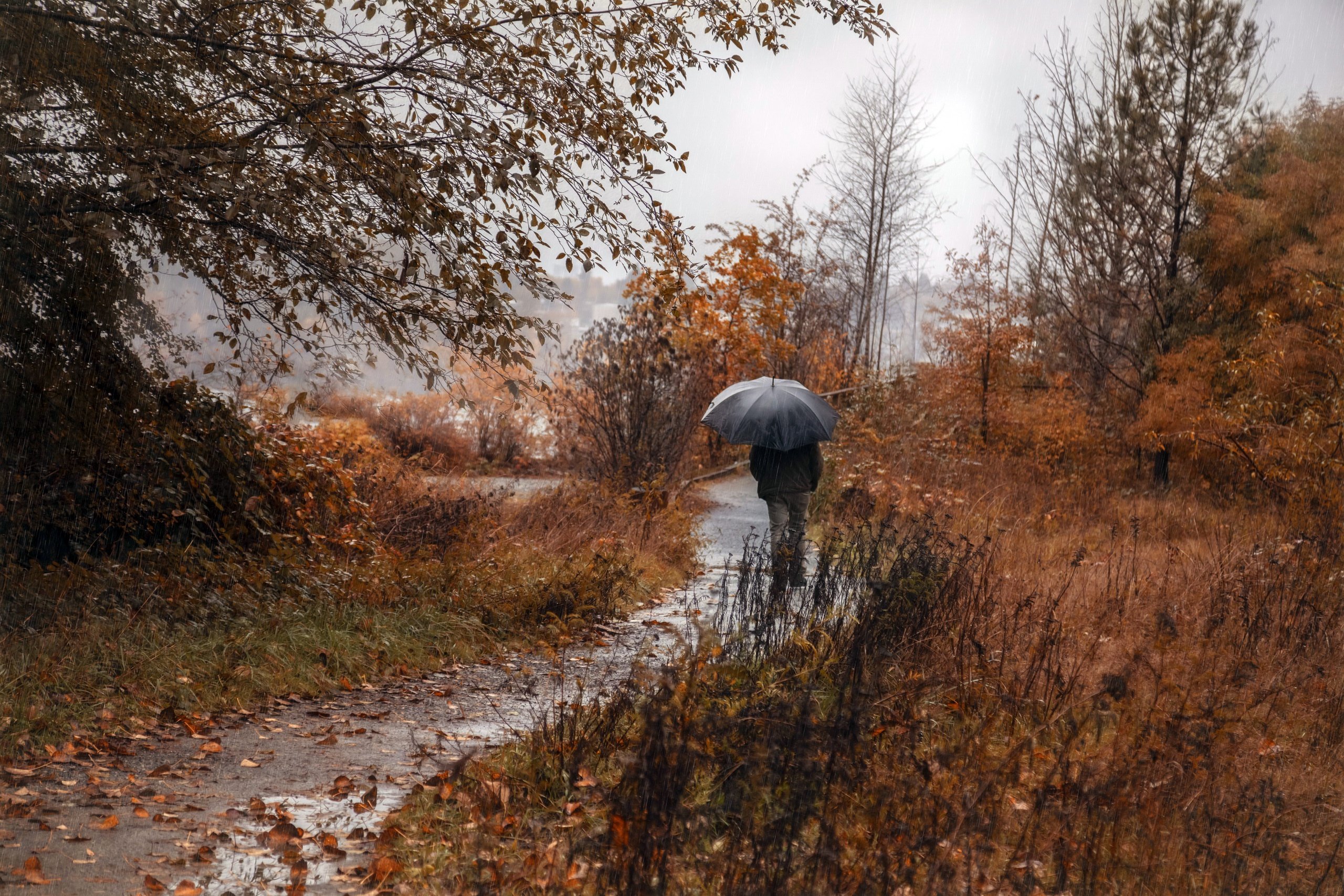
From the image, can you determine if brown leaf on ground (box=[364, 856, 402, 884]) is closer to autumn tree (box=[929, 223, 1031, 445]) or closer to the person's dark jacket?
the person's dark jacket

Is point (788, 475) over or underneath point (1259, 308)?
underneath

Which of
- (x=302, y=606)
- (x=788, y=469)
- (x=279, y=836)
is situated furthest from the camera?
(x=788, y=469)

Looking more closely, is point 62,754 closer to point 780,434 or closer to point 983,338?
point 780,434

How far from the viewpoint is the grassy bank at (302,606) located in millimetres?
5281

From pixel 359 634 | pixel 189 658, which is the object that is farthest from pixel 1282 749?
pixel 189 658

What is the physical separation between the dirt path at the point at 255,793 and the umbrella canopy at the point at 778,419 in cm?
295

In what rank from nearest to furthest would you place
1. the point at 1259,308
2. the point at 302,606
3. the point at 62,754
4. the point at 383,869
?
the point at 383,869, the point at 62,754, the point at 302,606, the point at 1259,308

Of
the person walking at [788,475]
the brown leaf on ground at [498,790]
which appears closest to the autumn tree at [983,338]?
the person walking at [788,475]

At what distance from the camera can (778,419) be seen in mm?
8758

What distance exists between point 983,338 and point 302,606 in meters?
15.1

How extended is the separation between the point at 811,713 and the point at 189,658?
3.87 m

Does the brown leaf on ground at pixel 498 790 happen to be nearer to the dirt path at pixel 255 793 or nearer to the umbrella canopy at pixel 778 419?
the dirt path at pixel 255 793

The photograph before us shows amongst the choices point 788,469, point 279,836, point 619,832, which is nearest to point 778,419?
point 788,469

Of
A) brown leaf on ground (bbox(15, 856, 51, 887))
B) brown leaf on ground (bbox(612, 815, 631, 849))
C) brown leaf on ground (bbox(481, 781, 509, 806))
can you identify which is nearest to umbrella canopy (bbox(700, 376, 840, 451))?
brown leaf on ground (bbox(481, 781, 509, 806))
